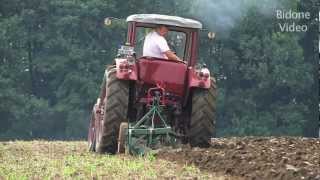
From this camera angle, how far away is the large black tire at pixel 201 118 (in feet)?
36.1

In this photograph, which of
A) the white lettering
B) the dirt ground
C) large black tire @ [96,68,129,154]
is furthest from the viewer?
the white lettering

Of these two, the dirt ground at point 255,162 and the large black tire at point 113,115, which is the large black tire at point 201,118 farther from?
the large black tire at point 113,115

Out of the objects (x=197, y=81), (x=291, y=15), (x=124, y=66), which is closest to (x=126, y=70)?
(x=124, y=66)

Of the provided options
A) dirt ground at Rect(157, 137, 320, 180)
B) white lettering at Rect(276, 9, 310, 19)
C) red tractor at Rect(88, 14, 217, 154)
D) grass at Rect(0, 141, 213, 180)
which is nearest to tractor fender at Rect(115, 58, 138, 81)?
red tractor at Rect(88, 14, 217, 154)

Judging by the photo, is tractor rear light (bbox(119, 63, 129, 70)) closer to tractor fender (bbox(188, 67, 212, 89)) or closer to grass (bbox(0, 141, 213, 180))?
tractor fender (bbox(188, 67, 212, 89))

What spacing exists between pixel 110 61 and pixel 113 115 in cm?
3190

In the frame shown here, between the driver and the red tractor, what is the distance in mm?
103

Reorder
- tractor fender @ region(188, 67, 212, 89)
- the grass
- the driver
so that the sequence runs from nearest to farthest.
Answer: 1. the grass
2. tractor fender @ region(188, 67, 212, 89)
3. the driver

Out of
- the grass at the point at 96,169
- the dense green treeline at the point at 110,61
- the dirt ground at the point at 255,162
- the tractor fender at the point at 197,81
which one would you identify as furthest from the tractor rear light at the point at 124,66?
the dense green treeline at the point at 110,61

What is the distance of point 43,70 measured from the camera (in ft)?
136

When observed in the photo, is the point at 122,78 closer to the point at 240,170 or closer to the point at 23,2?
the point at 240,170

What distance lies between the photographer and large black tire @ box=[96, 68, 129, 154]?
10648 millimetres

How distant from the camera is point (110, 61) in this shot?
42438 mm

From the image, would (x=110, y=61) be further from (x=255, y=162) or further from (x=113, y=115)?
(x=255, y=162)
